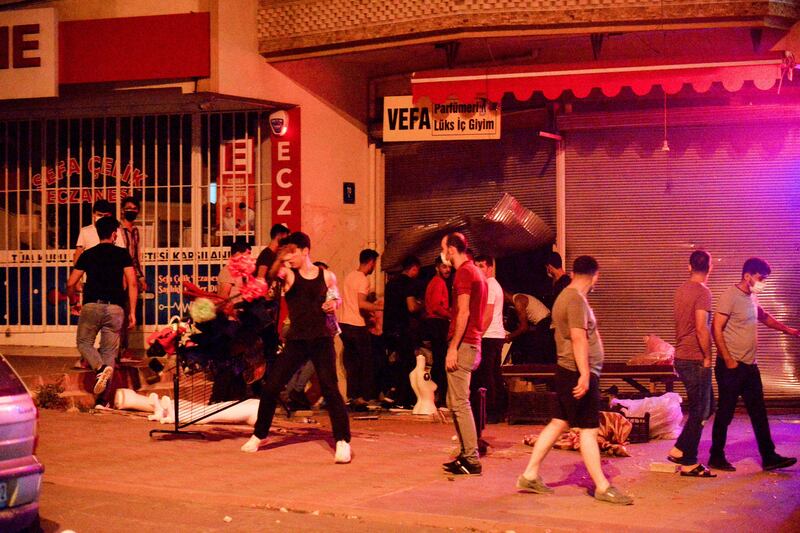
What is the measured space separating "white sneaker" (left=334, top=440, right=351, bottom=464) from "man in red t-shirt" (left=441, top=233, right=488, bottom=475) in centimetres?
91

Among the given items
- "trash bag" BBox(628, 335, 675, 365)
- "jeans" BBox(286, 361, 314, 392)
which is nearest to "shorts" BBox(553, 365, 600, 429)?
"trash bag" BBox(628, 335, 675, 365)

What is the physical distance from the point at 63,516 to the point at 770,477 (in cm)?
578

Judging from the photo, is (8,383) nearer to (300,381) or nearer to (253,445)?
(253,445)

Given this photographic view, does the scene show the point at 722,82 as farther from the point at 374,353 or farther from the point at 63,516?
the point at 63,516

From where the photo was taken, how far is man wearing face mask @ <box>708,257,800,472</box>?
31.1 feet

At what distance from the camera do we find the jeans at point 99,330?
1196 centimetres

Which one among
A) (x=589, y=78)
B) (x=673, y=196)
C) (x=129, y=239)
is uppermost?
(x=589, y=78)

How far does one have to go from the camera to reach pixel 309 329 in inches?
380

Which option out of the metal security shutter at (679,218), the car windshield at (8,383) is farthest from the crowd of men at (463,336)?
the car windshield at (8,383)

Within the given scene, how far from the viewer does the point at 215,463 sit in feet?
31.3

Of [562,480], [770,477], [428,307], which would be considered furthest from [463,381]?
[428,307]

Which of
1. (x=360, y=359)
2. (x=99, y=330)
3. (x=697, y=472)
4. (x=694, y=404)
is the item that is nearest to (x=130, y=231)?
(x=99, y=330)

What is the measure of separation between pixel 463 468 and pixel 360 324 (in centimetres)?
489

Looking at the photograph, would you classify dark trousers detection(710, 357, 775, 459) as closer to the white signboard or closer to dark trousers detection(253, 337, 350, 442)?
dark trousers detection(253, 337, 350, 442)
